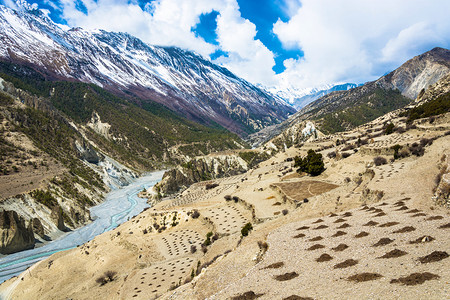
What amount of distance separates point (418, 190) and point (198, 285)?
2011 centimetres

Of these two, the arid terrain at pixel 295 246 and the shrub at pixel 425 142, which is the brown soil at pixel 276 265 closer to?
the arid terrain at pixel 295 246

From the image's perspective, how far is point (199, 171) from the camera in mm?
118250

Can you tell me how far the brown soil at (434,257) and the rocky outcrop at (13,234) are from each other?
64.5 metres

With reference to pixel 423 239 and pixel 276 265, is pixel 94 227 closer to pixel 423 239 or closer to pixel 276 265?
pixel 276 265

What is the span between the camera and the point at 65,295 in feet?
110

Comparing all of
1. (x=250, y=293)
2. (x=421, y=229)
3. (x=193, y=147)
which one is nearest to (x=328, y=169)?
(x=421, y=229)

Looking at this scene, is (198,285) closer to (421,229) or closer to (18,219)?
(421,229)

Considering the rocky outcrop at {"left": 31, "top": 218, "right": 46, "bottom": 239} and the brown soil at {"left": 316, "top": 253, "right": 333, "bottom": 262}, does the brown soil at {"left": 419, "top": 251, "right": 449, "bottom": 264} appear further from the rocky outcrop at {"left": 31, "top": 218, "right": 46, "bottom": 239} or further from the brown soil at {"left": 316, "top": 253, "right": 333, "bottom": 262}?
the rocky outcrop at {"left": 31, "top": 218, "right": 46, "bottom": 239}

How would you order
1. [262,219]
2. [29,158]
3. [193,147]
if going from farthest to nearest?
1. [193,147]
2. [29,158]
3. [262,219]

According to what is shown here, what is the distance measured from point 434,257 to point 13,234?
213 ft

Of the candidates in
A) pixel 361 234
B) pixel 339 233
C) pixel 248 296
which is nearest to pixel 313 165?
pixel 339 233

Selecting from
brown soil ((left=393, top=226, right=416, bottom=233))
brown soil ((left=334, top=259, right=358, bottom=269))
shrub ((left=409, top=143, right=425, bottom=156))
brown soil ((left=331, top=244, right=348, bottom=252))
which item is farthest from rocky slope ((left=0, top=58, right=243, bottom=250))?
shrub ((left=409, top=143, right=425, bottom=156))

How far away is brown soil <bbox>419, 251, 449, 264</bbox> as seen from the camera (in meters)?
9.80

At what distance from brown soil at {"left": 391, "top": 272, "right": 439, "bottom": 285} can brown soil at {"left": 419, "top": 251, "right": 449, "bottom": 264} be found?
50.2 inches
